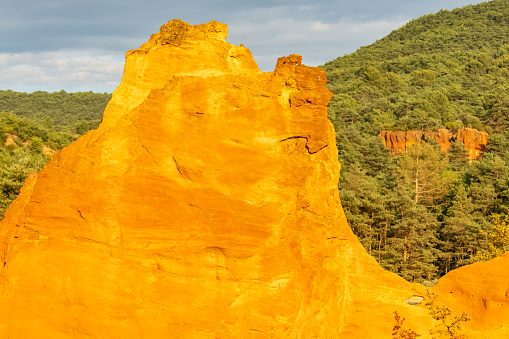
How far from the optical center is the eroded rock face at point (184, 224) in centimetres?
909

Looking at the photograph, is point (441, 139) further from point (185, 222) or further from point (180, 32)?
point (185, 222)

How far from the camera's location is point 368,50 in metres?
186

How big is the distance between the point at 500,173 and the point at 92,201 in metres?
51.1

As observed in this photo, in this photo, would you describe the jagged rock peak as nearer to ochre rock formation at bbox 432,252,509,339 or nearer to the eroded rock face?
the eroded rock face

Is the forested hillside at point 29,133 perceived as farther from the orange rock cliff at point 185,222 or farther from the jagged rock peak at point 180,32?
the jagged rock peak at point 180,32

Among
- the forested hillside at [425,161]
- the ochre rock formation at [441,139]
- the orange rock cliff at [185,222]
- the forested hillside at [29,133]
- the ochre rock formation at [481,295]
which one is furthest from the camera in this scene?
the ochre rock formation at [441,139]

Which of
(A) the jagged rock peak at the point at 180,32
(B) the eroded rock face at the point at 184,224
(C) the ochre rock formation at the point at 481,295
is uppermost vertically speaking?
(A) the jagged rock peak at the point at 180,32

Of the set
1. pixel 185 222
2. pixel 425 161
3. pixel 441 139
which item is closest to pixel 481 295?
pixel 185 222

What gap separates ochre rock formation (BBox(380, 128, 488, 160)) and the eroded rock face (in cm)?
7043

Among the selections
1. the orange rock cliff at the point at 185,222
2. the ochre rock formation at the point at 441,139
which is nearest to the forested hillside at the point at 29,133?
the orange rock cliff at the point at 185,222

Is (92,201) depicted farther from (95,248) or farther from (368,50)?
(368,50)

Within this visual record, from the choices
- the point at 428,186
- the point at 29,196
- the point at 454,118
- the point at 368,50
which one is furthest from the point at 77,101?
the point at 29,196

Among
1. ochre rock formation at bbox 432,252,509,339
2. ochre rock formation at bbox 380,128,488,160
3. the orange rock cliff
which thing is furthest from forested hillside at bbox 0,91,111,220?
ochre rock formation at bbox 380,128,488,160

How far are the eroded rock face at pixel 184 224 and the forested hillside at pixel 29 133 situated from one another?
71.9 feet
